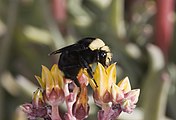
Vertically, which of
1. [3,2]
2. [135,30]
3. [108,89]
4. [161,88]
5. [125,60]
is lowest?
[108,89]

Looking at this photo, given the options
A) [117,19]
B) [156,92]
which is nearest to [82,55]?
[156,92]

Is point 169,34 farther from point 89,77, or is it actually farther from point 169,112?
point 89,77

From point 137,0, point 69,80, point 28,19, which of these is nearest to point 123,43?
point 137,0

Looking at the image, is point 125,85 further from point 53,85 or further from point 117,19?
point 117,19

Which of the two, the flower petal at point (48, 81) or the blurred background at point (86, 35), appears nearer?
the flower petal at point (48, 81)

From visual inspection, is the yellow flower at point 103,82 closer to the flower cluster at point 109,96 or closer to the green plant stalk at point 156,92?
the flower cluster at point 109,96

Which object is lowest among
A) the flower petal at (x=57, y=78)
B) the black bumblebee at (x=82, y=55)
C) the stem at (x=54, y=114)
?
the stem at (x=54, y=114)

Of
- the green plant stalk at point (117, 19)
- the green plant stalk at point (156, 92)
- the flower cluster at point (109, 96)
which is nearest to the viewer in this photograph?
the flower cluster at point (109, 96)

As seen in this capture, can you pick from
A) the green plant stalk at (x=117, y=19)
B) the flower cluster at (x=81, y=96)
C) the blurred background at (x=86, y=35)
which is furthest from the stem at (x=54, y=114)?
the green plant stalk at (x=117, y=19)
